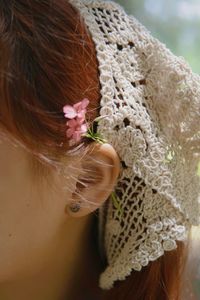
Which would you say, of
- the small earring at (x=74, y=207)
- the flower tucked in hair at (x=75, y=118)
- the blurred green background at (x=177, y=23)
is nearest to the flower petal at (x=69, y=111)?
the flower tucked in hair at (x=75, y=118)

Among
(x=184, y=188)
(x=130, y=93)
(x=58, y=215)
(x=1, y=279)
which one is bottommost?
(x=1, y=279)

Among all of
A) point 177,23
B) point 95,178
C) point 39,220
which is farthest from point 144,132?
point 177,23

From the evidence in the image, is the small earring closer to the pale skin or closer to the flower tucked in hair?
the pale skin

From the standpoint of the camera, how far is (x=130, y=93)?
0.94m

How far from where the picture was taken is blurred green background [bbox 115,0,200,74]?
1.62 metres

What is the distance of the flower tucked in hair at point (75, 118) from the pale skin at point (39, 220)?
51 millimetres

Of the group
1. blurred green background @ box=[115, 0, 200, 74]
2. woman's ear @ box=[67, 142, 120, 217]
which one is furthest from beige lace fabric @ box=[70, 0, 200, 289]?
blurred green background @ box=[115, 0, 200, 74]

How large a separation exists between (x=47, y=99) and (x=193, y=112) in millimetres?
286

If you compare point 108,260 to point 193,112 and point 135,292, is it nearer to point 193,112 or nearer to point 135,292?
point 135,292

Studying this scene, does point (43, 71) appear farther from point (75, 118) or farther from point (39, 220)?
point (39, 220)

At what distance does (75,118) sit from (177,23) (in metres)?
1.01

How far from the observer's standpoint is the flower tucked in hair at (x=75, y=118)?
85 centimetres

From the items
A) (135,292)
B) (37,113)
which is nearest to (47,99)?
(37,113)

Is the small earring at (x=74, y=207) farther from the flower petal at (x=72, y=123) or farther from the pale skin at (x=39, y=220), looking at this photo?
the flower petal at (x=72, y=123)
